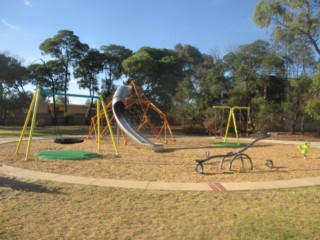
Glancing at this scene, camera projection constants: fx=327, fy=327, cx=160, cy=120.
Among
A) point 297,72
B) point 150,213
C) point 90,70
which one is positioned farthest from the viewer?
point 90,70

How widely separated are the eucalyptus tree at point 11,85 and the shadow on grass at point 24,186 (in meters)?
27.0

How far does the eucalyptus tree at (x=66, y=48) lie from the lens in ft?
123

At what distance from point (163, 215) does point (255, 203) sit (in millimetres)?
1969

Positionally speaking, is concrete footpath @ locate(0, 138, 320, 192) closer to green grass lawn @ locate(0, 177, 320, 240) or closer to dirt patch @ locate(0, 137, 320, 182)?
green grass lawn @ locate(0, 177, 320, 240)

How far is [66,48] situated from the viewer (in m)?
38.3

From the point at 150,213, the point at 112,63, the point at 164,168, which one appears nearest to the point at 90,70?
the point at 112,63

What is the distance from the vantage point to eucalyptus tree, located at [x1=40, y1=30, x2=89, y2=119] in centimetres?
3756

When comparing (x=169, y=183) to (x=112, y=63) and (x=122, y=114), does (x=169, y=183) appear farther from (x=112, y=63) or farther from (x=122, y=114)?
(x=112, y=63)

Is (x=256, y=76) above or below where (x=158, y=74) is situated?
below

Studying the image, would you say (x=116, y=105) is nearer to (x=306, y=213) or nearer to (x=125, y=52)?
(x=306, y=213)

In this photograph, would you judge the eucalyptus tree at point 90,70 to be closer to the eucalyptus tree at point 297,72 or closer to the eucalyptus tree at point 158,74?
the eucalyptus tree at point 158,74

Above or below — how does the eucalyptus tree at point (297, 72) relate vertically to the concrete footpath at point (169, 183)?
above

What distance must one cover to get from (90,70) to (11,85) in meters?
8.93

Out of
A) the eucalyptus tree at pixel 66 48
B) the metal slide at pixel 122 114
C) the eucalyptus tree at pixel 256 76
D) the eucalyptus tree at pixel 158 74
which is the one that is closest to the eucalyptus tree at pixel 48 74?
the eucalyptus tree at pixel 66 48
